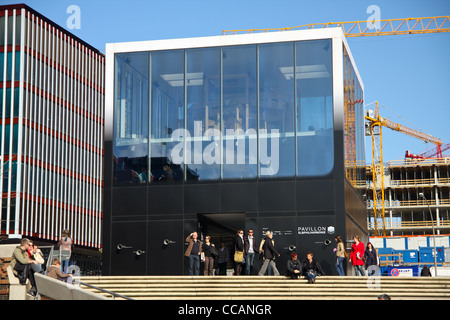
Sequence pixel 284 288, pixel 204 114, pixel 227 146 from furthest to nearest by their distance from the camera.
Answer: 1. pixel 204 114
2. pixel 227 146
3. pixel 284 288

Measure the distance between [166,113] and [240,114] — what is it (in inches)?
132

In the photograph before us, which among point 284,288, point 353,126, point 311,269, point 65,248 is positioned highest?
point 353,126

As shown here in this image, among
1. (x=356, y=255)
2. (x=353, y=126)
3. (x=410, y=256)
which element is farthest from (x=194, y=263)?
(x=410, y=256)

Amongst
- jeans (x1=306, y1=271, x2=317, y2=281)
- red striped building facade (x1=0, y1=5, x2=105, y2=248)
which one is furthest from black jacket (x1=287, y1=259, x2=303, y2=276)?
red striped building facade (x1=0, y1=5, x2=105, y2=248)

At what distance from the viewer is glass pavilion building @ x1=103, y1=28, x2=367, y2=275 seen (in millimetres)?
34406

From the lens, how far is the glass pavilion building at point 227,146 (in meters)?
34.4

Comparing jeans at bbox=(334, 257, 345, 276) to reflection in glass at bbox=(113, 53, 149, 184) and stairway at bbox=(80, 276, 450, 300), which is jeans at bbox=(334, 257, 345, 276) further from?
reflection in glass at bbox=(113, 53, 149, 184)

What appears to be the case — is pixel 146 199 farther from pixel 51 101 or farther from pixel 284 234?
pixel 51 101

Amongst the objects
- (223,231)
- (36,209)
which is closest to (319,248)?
(223,231)

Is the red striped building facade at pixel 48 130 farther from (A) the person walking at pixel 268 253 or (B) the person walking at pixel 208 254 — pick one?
(A) the person walking at pixel 268 253

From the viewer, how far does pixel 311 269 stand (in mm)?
27453

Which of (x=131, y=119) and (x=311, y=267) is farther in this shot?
(x=131, y=119)

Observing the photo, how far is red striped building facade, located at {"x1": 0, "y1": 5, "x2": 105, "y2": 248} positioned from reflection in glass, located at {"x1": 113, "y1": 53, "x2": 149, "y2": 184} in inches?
1552

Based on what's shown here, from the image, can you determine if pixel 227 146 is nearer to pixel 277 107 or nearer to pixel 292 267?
pixel 277 107
